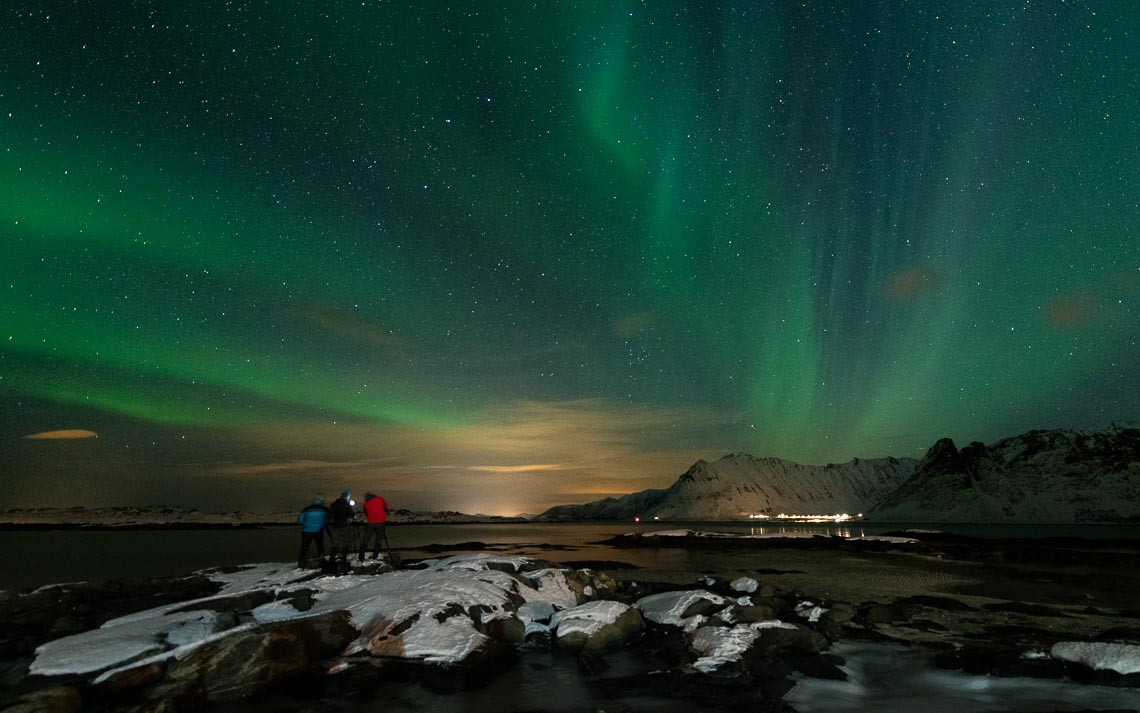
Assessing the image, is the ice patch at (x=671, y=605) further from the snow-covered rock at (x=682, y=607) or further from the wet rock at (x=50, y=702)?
the wet rock at (x=50, y=702)

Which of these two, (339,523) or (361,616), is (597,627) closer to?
(361,616)

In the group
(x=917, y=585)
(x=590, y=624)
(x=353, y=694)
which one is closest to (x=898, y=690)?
(x=590, y=624)

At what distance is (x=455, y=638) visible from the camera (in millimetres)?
14852

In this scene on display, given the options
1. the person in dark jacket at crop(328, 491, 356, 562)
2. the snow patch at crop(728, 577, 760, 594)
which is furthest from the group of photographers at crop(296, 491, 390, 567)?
the snow patch at crop(728, 577, 760, 594)

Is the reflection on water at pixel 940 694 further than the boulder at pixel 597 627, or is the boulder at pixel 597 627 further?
the boulder at pixel 597 627

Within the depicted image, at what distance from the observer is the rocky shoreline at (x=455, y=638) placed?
40.2 feet

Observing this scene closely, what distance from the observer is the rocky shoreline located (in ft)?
40.2

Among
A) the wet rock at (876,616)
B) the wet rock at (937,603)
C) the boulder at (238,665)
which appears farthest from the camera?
the wet rock at (937,603)

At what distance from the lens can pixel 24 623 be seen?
19.3m

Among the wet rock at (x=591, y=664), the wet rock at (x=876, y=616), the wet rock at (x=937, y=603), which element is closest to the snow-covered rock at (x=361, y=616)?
the wet rock at (x=591, y=664)

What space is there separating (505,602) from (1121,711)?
46.5 ft

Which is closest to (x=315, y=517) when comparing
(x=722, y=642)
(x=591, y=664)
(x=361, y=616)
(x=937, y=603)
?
(x=361, y=616)

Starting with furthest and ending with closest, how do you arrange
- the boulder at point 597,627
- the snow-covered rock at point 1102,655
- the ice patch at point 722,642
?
the boulder at point 597,627, the ice patch at point 722,642, the snow-covered rock at point 1102,655

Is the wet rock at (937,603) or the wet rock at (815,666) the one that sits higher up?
the wet rock at (815,666)
